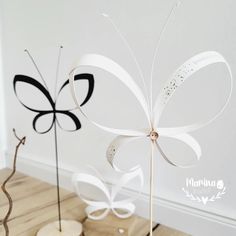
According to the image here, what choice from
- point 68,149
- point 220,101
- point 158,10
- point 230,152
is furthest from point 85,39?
point 230,152

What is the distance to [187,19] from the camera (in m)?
0.91

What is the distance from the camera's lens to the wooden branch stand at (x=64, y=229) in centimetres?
95

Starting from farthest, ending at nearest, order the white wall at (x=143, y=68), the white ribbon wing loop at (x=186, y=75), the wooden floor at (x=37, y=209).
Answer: the wooden floor at (x=37, y=209) → the white wall at (x=143, y=68) → the white ribbon wing loop at (x=186, y=75)

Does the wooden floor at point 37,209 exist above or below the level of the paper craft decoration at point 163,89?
below

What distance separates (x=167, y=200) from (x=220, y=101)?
39cm

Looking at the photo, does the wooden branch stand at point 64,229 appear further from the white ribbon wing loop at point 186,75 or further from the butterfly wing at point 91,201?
the white ribbon wing loop at point 186,75

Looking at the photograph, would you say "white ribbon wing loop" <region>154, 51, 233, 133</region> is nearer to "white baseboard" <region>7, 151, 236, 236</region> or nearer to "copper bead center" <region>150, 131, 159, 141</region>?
"copper bead center" <region>150, 131, 159, 141</region>

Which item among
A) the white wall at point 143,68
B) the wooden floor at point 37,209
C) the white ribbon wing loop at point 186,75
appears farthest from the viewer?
the wooden floor at point 37,209

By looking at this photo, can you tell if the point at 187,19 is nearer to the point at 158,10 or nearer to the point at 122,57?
the point at 158,10

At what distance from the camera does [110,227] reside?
95cm

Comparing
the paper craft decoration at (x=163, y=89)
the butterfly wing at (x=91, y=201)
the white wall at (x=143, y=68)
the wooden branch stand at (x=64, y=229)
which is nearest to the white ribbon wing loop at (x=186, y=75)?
the paper craft decoration at (x=163, y=89)

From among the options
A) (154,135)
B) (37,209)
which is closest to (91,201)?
(37,209)

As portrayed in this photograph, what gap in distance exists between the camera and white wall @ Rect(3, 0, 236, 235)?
34.9 inches

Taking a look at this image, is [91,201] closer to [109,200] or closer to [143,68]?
[109,200]
